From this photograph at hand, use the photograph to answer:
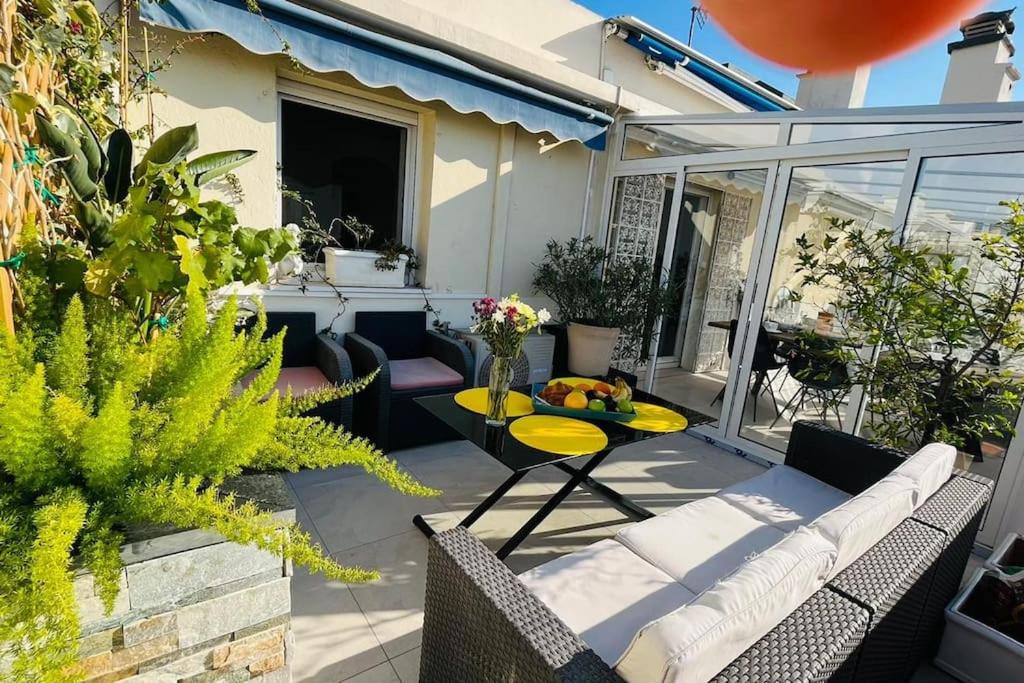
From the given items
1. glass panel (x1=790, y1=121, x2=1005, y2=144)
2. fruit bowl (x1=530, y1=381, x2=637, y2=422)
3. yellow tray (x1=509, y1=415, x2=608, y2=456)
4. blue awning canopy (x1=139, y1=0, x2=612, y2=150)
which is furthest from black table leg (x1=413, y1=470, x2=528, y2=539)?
glass panel (x1=790, y1=121, x2=1005, y2=144)

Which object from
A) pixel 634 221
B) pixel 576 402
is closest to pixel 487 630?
pixel 576 402

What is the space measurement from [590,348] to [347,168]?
2692 mm

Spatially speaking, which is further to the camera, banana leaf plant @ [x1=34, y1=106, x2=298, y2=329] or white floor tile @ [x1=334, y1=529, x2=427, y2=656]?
white floor tile @ [x1=334, y1=529, x2=427, y2=656]

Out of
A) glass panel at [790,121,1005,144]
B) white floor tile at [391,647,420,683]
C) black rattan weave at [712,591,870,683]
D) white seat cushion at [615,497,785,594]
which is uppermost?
glass panel at [790,121,1005,144]

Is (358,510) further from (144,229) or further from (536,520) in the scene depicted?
(144,229)

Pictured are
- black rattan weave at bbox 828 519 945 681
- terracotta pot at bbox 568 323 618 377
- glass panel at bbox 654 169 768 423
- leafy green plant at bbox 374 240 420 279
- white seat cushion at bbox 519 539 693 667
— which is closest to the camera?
black rattan weave at bbox 828 519 945 681

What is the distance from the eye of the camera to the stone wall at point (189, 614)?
3.07 ft

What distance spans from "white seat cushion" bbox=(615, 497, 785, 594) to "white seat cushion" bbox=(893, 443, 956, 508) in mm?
545

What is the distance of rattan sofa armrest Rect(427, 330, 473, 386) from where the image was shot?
3.90m

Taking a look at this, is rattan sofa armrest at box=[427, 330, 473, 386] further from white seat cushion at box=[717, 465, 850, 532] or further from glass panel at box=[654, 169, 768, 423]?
glass panel at box=[654, 169, 768, 423]

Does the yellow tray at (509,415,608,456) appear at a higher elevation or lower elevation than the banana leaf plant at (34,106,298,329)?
lower

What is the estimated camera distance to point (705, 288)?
215 inches

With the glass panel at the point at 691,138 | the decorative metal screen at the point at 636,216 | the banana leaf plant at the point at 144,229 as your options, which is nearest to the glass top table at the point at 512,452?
the banana leaf plant at the point at 144,229

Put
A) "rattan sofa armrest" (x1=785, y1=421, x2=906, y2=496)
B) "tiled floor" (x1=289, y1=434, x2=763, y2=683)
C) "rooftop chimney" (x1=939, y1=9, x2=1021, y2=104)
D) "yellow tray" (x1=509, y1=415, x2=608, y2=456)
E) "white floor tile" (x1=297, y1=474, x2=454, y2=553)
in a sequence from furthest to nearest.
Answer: "rooftop chimney" (x1=939, y1=9, x2=1021, y2=104), "white floor tile" (x1=297, y1=474, x2=454, y2=553), "rattan sofa armrest" (x1=785, y1=421, x2=906, y2=496), "yellow tray" (x1=509, y1=415, x2=608, y2=456), "tiled floor" (x1=289, y1=434, x2=763, y2=683)
